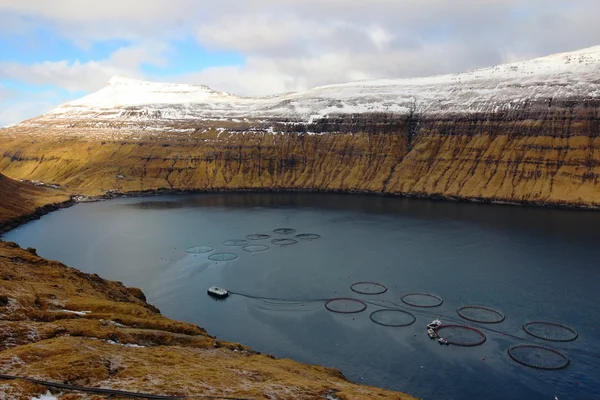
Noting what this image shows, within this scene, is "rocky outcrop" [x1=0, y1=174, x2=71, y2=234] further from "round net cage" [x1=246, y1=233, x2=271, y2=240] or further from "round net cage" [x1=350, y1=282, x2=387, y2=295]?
"round net cage" [x1=350, y1=282, x2=387, y2=295]

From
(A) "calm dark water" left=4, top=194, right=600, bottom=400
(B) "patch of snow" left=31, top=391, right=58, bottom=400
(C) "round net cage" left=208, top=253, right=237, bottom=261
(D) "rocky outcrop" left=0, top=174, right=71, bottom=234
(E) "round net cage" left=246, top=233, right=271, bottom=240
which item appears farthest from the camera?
Result: (D) "rocky outcrop" left=0, top=174, right=71, bottom=234

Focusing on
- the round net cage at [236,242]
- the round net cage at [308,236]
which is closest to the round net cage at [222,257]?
the round net cage at [236,242]

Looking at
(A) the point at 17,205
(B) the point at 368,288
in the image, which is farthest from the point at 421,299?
(A) the point at 17,205

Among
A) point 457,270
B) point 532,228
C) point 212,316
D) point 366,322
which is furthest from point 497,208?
point 212,316

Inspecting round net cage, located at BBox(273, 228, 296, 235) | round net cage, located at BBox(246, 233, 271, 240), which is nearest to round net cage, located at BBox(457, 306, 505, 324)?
round net cage, located at BBox(246, 233, 271, 240)

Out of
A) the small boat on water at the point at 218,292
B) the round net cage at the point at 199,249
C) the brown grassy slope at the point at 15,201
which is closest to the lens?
the small boat on water at the point at 218,292

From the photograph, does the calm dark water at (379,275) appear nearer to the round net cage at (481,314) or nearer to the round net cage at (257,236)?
the round net cage at (481,314)
